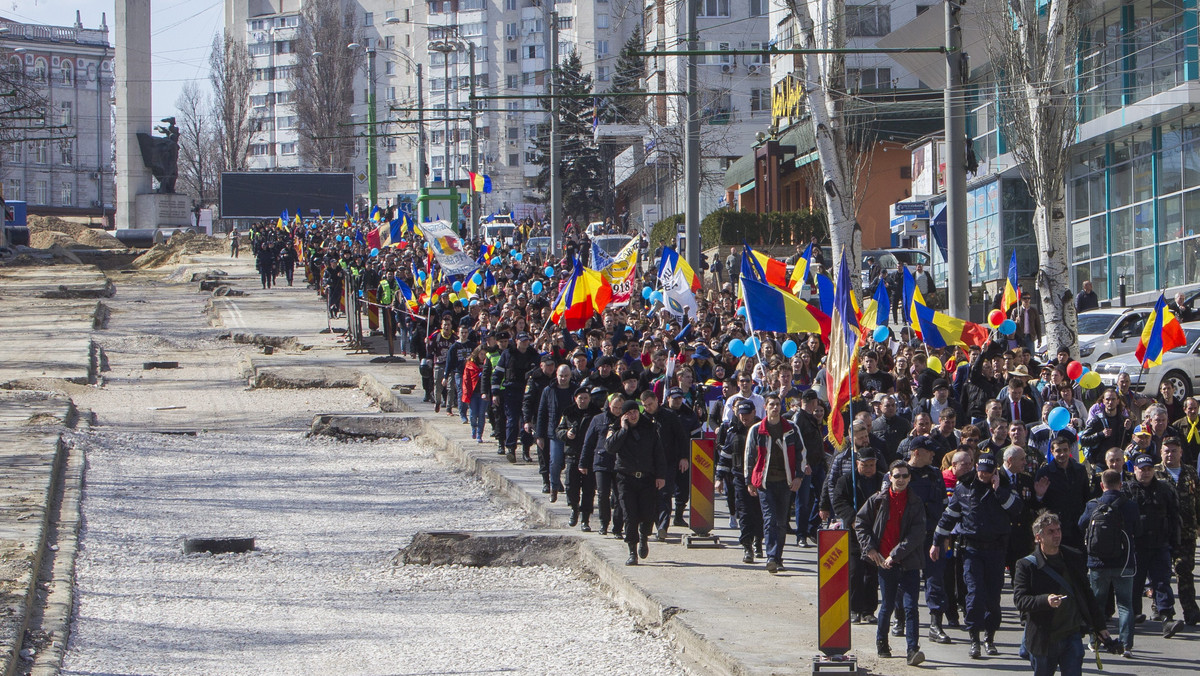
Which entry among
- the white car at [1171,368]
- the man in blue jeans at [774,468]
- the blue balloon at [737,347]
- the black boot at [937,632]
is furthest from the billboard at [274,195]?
the black boot at [937,632]

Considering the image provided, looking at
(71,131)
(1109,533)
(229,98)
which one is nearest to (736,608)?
(1109,533)

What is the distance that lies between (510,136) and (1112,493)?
383 ft

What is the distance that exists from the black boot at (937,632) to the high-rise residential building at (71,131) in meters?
105

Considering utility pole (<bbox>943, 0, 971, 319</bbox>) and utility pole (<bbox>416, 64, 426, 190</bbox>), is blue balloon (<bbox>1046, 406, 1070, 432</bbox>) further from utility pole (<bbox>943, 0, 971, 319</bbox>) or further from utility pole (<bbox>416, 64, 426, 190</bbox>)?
utility pole (<bbox>416, 64, 426, 190</bbox>)

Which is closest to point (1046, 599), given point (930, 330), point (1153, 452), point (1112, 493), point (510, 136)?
point (1112, 493)

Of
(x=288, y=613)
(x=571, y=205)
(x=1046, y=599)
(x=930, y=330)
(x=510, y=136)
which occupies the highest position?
(x=510, y=136)

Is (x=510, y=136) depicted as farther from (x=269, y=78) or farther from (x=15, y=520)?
(x=15, y=520)

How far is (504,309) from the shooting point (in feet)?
70.0

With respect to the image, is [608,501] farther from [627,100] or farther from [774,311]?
[627,100]

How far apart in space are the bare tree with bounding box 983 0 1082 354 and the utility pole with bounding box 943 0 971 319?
2.38 m

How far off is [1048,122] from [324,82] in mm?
82611

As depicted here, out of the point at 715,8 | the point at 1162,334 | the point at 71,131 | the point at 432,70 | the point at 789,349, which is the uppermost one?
the point at 432,70

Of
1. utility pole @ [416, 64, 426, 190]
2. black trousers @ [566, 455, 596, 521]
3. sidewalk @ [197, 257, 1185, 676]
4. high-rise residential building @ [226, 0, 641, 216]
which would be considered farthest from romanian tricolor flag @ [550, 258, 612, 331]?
high-rise residential building @ [226, 0, 641, 216]

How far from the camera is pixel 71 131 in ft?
362
